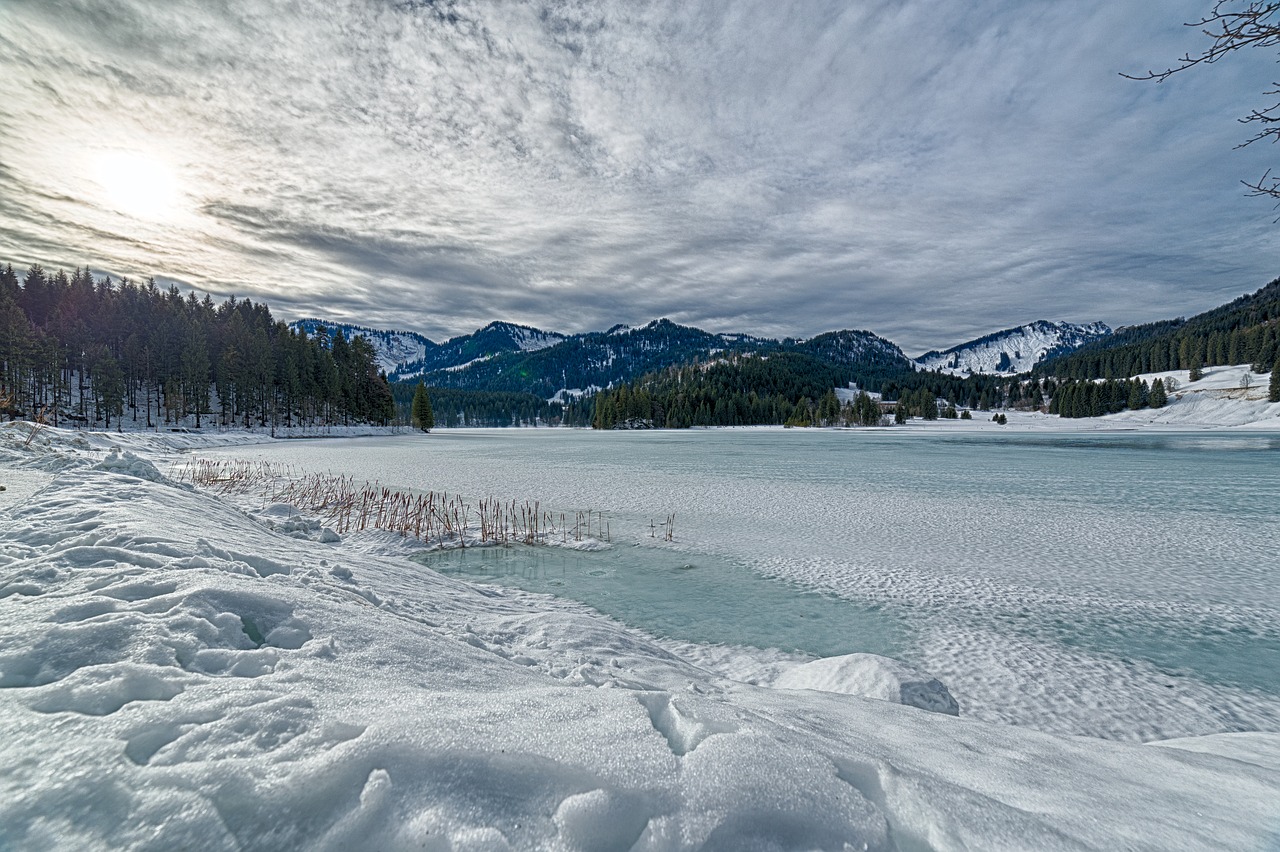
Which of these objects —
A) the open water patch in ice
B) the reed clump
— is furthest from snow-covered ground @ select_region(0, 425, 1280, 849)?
the reed clump

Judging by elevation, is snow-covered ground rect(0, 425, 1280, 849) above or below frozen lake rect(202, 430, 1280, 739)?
above

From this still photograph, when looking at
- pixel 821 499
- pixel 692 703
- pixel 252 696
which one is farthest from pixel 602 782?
pixel 821 499

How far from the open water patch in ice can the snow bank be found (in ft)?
3.96

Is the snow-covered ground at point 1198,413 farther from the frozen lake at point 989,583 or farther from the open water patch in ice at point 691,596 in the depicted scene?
the open water patch in ice at point 691,596

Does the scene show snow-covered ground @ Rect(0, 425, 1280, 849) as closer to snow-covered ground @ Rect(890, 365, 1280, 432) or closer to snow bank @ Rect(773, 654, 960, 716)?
snow bank @ Rect(773, 654, 960, 716)

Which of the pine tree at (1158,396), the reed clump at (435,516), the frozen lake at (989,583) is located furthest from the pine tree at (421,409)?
the pine tree at (1158,396)

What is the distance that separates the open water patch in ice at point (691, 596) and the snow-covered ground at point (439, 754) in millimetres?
2858

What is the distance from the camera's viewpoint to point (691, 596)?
30.9 feet

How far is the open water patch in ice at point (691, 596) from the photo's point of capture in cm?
771

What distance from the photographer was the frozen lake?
20.4ft

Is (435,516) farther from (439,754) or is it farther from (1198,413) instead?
(1198,413)

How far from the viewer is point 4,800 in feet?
5.74

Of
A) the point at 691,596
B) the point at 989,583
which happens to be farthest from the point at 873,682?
the point at 989,583

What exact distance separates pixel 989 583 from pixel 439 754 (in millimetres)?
10828
